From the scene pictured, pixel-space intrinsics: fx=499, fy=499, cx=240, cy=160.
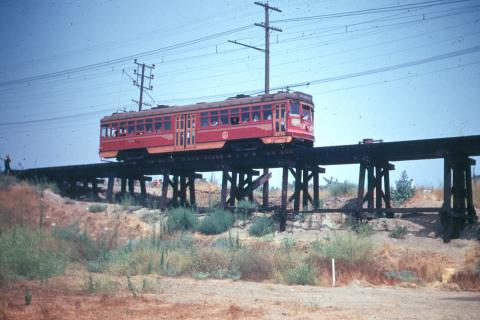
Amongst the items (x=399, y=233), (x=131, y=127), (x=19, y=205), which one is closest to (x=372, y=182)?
(x=399, y=233)

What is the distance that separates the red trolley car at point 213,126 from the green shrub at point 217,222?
317 centimetres

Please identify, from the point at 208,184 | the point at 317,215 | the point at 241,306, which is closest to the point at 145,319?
the point at 241,306

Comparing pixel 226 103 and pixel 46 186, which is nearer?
pixel 226 103

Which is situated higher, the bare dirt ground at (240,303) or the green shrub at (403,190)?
the green shrub at (403,190)

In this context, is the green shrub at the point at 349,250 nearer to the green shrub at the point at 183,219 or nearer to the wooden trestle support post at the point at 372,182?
the wooden trestle support post at the point at 372,182

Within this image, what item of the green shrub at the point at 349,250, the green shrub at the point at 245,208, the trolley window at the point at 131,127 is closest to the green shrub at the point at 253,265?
the green shrub at the point at 349,250

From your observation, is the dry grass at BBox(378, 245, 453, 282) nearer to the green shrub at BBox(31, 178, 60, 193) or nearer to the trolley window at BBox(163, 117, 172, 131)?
the trolley window at BBox(163, 117, 172, 131)

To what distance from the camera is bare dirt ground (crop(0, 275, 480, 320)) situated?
895cm

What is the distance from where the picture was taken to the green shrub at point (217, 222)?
22109mm

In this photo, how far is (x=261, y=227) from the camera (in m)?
20.9

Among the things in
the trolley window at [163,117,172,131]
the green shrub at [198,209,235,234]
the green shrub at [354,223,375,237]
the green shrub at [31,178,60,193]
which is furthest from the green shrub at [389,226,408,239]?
the green shrub at [31,178,60,193]

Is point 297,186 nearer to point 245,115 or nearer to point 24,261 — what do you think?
point 245,115

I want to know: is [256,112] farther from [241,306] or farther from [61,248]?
[241,306]

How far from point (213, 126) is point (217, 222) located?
15.4ft
